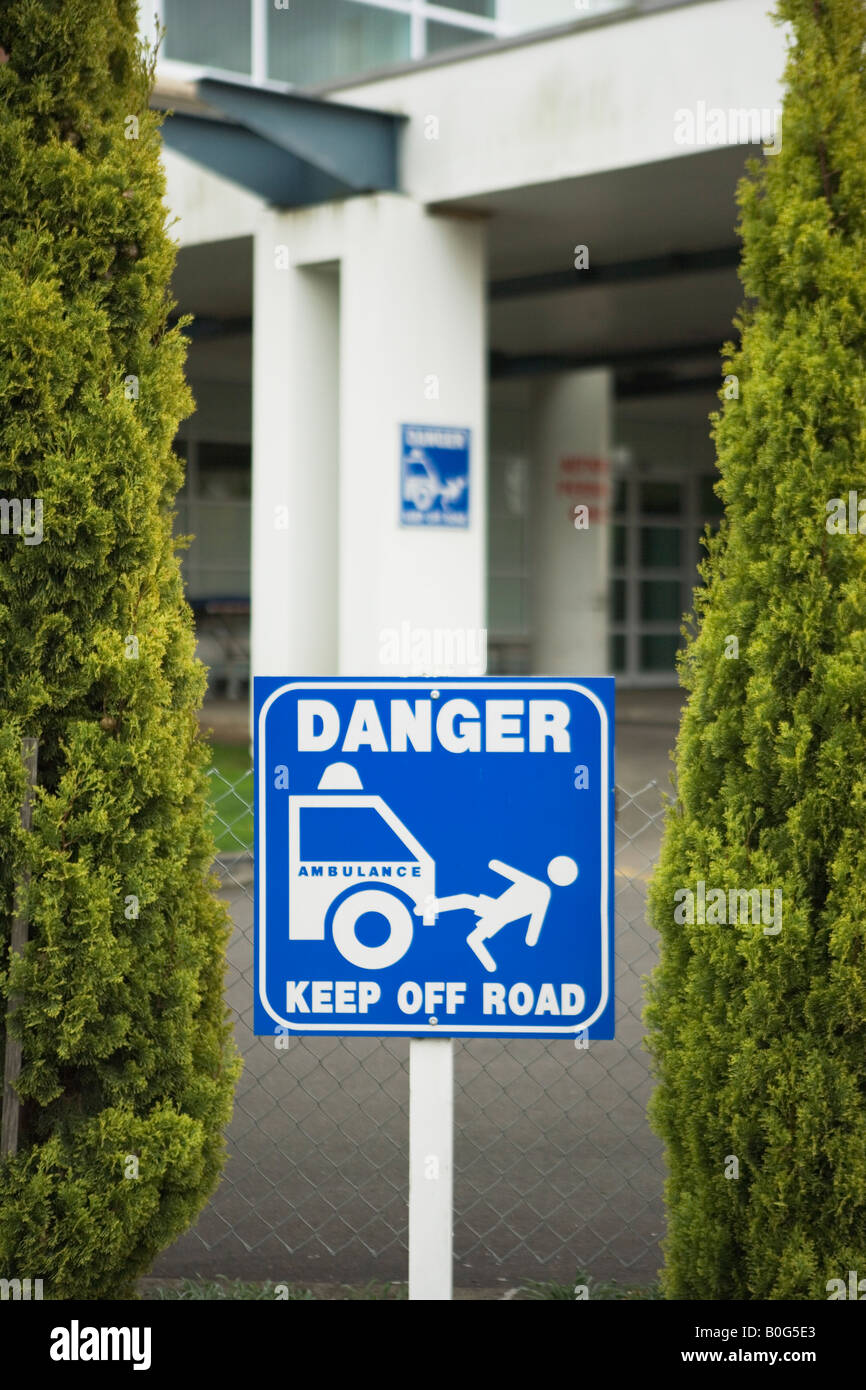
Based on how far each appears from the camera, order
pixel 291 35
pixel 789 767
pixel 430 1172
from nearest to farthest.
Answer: pixel 789 767 → pixel 430 1172 → pixel 291 35

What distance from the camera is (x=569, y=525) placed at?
1933 cm

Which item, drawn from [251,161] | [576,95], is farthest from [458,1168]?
[251,161]

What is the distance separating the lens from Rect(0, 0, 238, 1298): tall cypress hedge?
3096mm

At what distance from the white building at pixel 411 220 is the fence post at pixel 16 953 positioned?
8.58 metres

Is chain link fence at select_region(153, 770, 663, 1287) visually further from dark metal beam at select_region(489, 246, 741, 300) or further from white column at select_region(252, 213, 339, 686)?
dark metal beam at select_region(489, 246, 741, 300)

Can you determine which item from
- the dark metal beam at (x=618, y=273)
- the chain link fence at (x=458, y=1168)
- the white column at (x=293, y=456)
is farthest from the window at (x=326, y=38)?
the chain link fence at (x=458, y=1168)

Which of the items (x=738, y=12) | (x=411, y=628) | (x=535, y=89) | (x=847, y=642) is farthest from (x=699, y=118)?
(x=847, y=642)

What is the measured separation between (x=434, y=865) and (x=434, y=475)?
9474 mm

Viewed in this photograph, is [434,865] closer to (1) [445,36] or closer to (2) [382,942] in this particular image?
(2) [382,942]

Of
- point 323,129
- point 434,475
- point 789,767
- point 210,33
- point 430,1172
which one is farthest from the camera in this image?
point 210,33

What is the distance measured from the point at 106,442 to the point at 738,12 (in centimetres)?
865

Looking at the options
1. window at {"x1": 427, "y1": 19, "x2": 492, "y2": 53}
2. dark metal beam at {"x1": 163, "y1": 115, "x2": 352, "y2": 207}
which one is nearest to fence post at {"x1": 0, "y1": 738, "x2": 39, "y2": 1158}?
dark metal beam at {"x1": 163, "y1": 115, "x2": 352, "y2": 207}

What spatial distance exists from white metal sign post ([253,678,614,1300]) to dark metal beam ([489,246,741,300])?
11.2 metres
